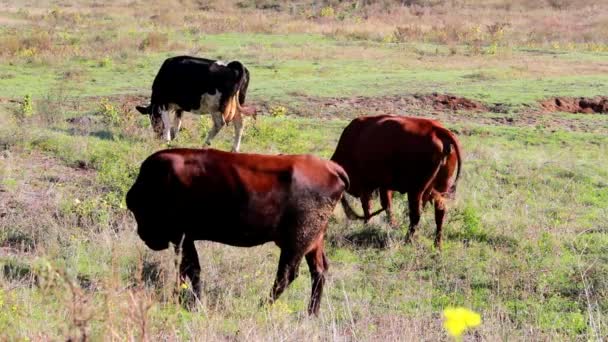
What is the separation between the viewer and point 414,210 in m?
9.08

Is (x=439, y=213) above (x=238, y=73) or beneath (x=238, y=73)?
beneath

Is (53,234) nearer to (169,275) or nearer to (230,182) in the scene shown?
(169,275)

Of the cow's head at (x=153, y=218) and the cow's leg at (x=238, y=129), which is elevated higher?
the cow's head at (x=153, y=218)

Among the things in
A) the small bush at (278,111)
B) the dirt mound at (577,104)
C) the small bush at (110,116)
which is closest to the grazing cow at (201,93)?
the small bush at (110,116)

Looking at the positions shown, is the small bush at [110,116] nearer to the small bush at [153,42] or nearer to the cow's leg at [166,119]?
the cow's leg at [166,119]

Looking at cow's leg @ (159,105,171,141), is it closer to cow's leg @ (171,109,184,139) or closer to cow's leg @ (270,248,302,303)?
cow's leg @ (171,109,184,139)

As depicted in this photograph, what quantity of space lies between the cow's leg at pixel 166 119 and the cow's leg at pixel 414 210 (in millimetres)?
4874

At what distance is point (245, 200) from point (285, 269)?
58 centimetres

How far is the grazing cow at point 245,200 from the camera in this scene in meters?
6.54

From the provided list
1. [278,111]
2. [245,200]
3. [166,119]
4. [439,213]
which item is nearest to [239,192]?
[245,200]

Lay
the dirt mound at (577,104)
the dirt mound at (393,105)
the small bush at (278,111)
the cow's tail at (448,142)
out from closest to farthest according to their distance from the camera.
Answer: the cow's tail at (448,142) → the small bush at (278,111) → the dirt mound at (393,105) → the dirt mound at (577,104)

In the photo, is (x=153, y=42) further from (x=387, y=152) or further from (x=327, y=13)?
(x=387, y=152)

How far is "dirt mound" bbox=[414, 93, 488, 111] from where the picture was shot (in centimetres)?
1764

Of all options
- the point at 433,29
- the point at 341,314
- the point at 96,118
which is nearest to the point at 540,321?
the point at 341,314
